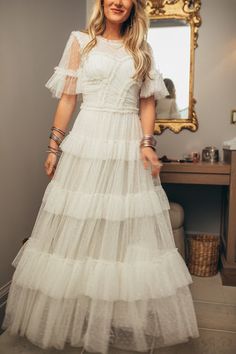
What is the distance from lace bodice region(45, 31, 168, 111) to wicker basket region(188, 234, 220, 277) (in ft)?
4.53

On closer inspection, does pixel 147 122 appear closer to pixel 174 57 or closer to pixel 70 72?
pixel 70 72

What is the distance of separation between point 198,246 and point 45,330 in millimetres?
1487

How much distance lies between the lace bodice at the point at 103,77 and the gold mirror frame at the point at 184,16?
4.44 ft

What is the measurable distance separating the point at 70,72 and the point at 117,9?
32 centimetres

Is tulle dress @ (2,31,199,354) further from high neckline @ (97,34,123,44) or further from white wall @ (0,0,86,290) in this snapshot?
white wall @ (0,0,86,290)

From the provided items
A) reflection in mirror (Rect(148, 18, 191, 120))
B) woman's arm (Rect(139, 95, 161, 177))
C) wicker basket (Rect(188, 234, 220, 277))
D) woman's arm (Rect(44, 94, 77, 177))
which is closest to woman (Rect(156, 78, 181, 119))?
reflection in mirror (Rect(148, 18, 191, 120))

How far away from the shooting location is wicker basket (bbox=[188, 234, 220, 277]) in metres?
2.57

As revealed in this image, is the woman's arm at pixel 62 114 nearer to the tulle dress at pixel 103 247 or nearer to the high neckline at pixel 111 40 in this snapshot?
the tulle dress at pixel 103 247

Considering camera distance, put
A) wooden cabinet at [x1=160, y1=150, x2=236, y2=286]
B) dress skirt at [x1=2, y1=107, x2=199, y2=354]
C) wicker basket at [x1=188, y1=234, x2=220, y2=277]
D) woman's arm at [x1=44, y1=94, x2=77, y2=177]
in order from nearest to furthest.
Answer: dress skirt at [x1=2, y1=107, x2=199, y2=354] → woman's arm at [x1=44, y1=94, x2=77, y2=177] → wooden cabinet at [x1=160, y1=150, x2=236, y2=286] → wicker basket at [x1=188, y1=234, x2=220, y2=277]

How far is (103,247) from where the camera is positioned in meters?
1.41

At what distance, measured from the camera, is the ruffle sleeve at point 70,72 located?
1.56 metres

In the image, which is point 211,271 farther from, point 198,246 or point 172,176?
point 172,176

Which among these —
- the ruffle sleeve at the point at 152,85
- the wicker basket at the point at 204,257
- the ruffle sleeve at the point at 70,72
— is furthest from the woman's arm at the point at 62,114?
the wicker basket at the point at 204,257

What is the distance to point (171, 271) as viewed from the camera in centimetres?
144
